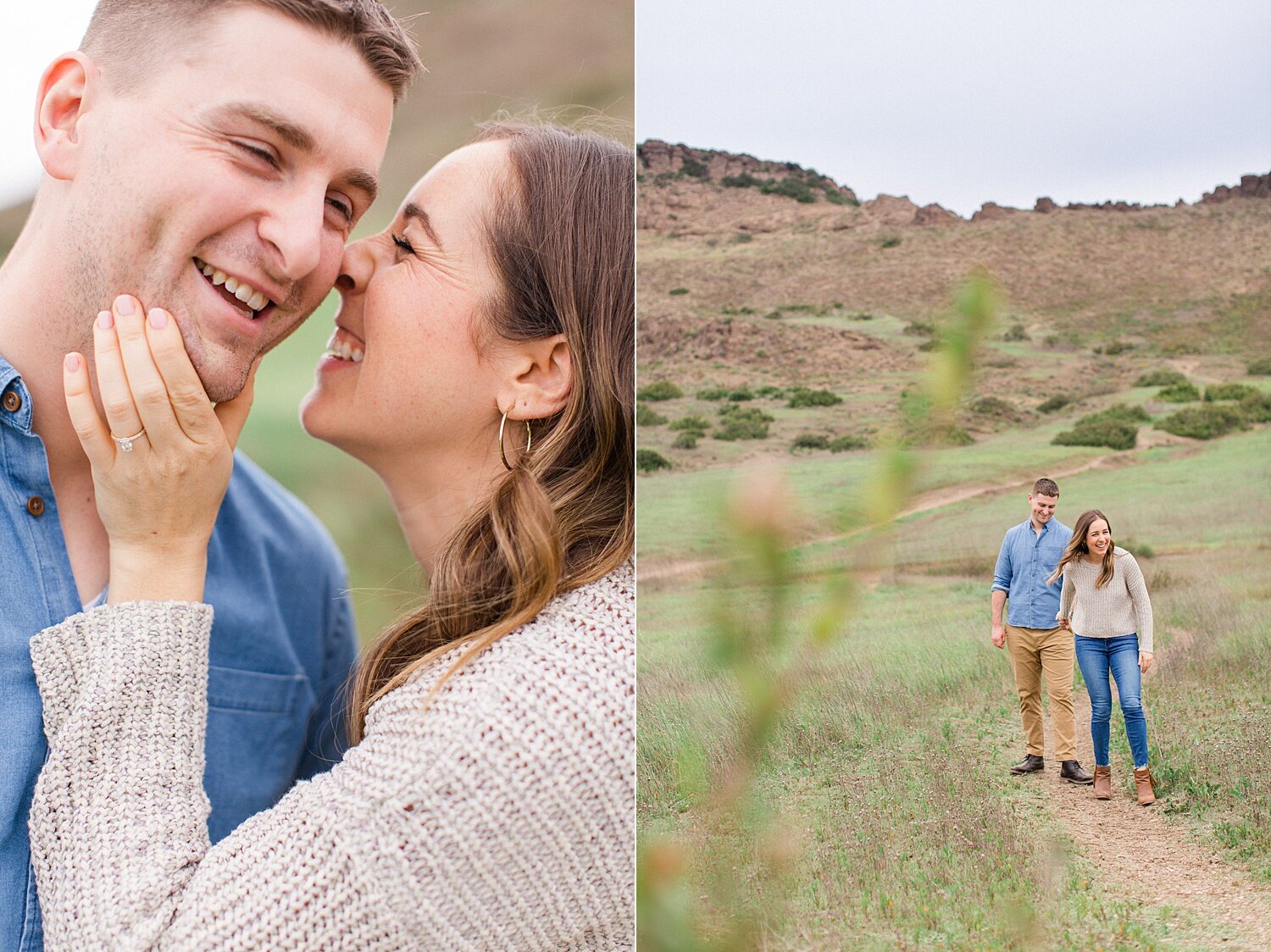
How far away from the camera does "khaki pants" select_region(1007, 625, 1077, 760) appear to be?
1367 millimetres

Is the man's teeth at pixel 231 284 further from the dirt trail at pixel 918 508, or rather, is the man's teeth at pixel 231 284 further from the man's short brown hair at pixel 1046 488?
the man's short brown hair at pixel 1046 488

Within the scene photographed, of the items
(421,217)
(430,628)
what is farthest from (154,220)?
(430,628)

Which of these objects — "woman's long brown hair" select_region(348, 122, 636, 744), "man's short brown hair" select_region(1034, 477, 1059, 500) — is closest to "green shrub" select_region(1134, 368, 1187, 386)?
"man's short brown hair" select_region(1034, 477, 1059, 500)

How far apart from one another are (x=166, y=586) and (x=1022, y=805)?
4.02 ft

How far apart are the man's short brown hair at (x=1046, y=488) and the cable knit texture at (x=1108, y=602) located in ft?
0.32

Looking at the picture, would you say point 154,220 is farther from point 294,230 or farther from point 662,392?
point 662,392

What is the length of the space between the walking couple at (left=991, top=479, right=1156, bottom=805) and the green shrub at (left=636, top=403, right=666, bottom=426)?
54cm

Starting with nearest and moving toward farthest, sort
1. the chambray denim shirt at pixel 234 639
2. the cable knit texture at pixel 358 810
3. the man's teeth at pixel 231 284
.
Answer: the cable knit texture at pixel 358 810
the chambray denim shirt at pixel 234 639
the man's teeth at pixel 231 284

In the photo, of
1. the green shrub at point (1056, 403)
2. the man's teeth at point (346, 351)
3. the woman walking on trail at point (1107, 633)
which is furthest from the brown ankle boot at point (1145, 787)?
the man's teeth at point (346, 351)

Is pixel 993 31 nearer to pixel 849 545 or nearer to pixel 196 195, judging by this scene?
pixel 849 545

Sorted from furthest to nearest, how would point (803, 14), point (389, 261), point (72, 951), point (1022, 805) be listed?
point (389, 261) < point (803, 14) < point (1022, 805) < point (72, 951)

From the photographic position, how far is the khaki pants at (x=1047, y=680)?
4.49 ft

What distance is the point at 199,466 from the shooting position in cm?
142

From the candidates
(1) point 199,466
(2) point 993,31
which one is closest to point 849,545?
(2) point 993,31
